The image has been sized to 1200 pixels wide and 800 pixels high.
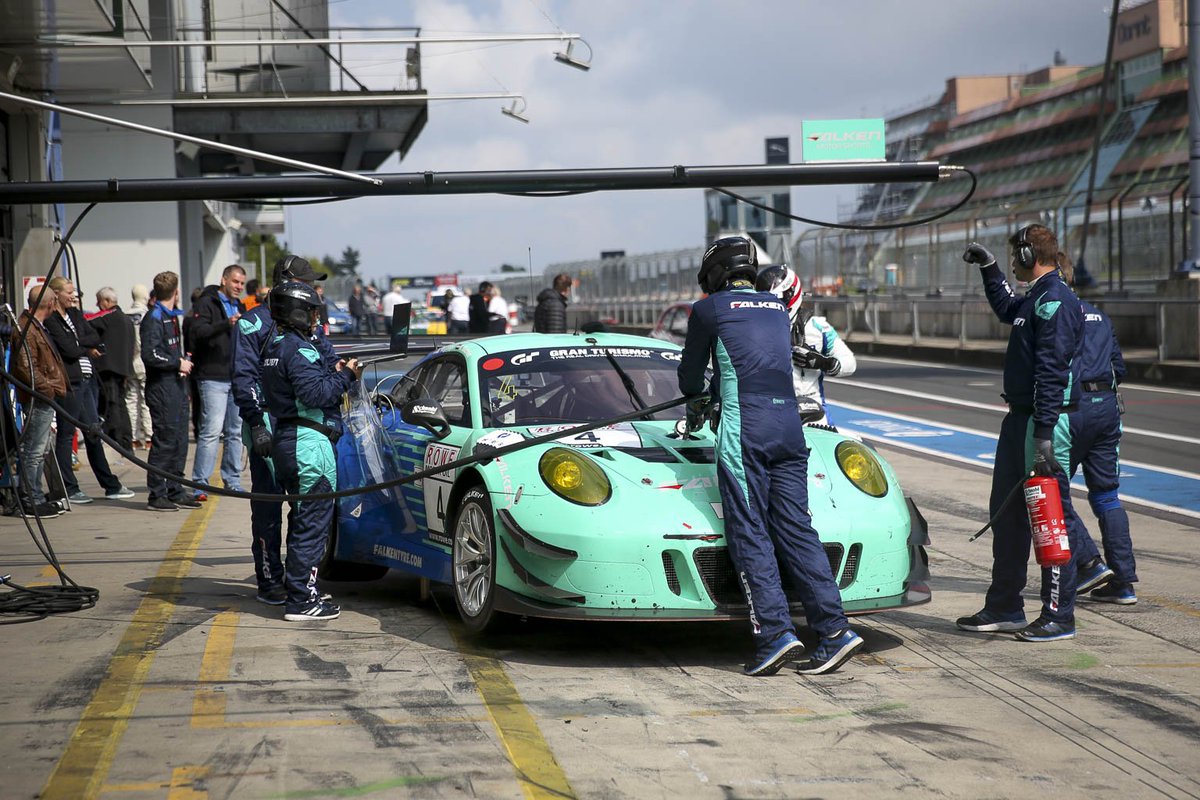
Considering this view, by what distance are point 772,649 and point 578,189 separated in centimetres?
224

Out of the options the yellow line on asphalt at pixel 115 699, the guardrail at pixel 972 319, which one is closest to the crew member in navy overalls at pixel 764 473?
the yellow line on asphalt at pixel 115 699

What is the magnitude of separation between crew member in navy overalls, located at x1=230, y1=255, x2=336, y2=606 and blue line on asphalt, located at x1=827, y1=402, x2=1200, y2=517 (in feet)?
22.0

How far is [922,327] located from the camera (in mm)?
31688

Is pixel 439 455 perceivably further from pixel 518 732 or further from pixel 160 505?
pixel 160 505

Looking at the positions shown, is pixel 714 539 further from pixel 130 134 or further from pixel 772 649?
pixel 130 134

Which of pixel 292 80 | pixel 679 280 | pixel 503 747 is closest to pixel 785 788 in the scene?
pixel 503 747

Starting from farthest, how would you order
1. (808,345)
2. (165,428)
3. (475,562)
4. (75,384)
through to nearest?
(75,384) → (165,428) → (808,345) → (475,562)

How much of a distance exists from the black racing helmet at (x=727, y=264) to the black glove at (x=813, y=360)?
1.16 meters

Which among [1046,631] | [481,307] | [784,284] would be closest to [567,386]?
[784,284]

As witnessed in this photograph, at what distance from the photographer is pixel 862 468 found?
6.57m

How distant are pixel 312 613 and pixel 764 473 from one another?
2.48m

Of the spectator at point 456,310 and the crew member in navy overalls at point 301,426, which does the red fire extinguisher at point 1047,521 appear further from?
the spectator at point 456,310

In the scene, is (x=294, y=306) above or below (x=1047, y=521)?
above

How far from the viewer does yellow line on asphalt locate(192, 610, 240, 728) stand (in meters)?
5.25
